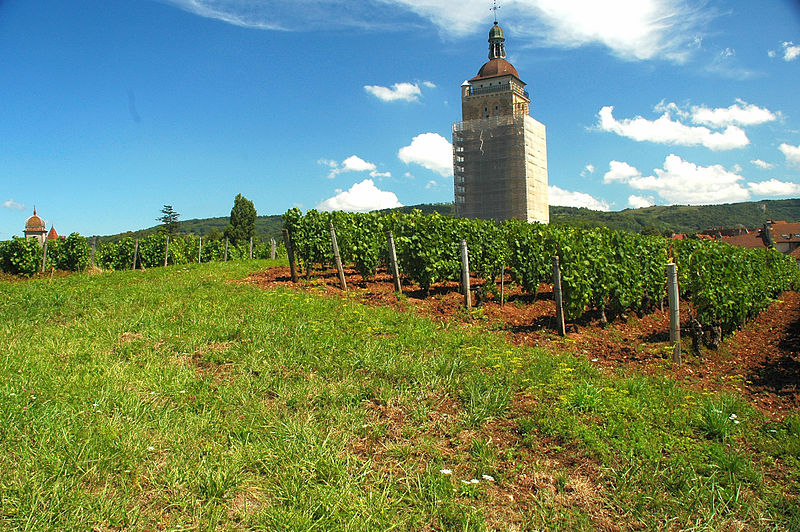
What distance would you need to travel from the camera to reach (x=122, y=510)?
10.7 feet

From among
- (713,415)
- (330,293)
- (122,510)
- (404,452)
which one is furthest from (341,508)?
(330,293)

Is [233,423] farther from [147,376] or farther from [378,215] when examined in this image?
[378,215]

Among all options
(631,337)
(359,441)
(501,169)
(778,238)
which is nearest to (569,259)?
(631,337)

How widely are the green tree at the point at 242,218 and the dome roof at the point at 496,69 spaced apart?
36269 millimetres

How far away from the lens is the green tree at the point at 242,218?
206ft

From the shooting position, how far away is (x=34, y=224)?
75562mm

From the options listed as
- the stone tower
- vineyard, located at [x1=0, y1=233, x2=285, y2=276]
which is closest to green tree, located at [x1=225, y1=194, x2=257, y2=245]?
the stone tower

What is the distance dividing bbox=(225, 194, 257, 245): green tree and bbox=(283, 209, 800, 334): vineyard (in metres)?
51.2

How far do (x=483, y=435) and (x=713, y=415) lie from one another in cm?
227

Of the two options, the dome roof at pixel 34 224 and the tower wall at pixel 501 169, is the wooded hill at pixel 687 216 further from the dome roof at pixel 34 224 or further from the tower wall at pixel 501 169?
the tower wall at pixel 501 169

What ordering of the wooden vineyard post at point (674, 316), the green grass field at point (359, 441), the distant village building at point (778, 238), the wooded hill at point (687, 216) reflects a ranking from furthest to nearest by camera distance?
1. the wooded hill at point (687, 216)
2. the distant village building at point (778, 238)
3. the wooden vineyard post at point (674, 316)
4. the green grass field at point (359, 441)

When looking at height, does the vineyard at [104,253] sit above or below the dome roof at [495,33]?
below

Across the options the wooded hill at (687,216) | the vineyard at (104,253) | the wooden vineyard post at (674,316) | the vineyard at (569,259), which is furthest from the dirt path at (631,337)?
the wooded hill at (687,216)

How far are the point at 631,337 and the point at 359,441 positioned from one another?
22.3 ft
